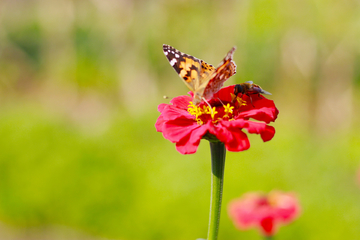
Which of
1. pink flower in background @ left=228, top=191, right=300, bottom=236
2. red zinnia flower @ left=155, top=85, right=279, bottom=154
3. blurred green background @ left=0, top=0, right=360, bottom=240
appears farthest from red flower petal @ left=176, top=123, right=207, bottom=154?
blurred green background @ left=0, top=0, right=360, bottom=240

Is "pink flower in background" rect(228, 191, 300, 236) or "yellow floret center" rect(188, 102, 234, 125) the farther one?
"pink flower in background" rect(228, 191, 300, 236)

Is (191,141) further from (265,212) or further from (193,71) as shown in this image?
(265,212)

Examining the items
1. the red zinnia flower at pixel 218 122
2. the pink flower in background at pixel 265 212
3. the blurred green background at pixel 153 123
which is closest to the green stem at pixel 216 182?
the red zinnia flower at pixel 218 122

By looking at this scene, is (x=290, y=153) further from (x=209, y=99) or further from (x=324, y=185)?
(x=209, y=99)

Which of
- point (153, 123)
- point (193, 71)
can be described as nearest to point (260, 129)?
point (193, 71)

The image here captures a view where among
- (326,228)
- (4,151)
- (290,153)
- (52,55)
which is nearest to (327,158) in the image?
(290,153)

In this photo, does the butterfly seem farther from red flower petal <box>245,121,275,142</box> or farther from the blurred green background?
the blurred green background

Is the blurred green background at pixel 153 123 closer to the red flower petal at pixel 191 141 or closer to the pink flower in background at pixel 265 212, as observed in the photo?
the pink flower in background at pixel 265 212
